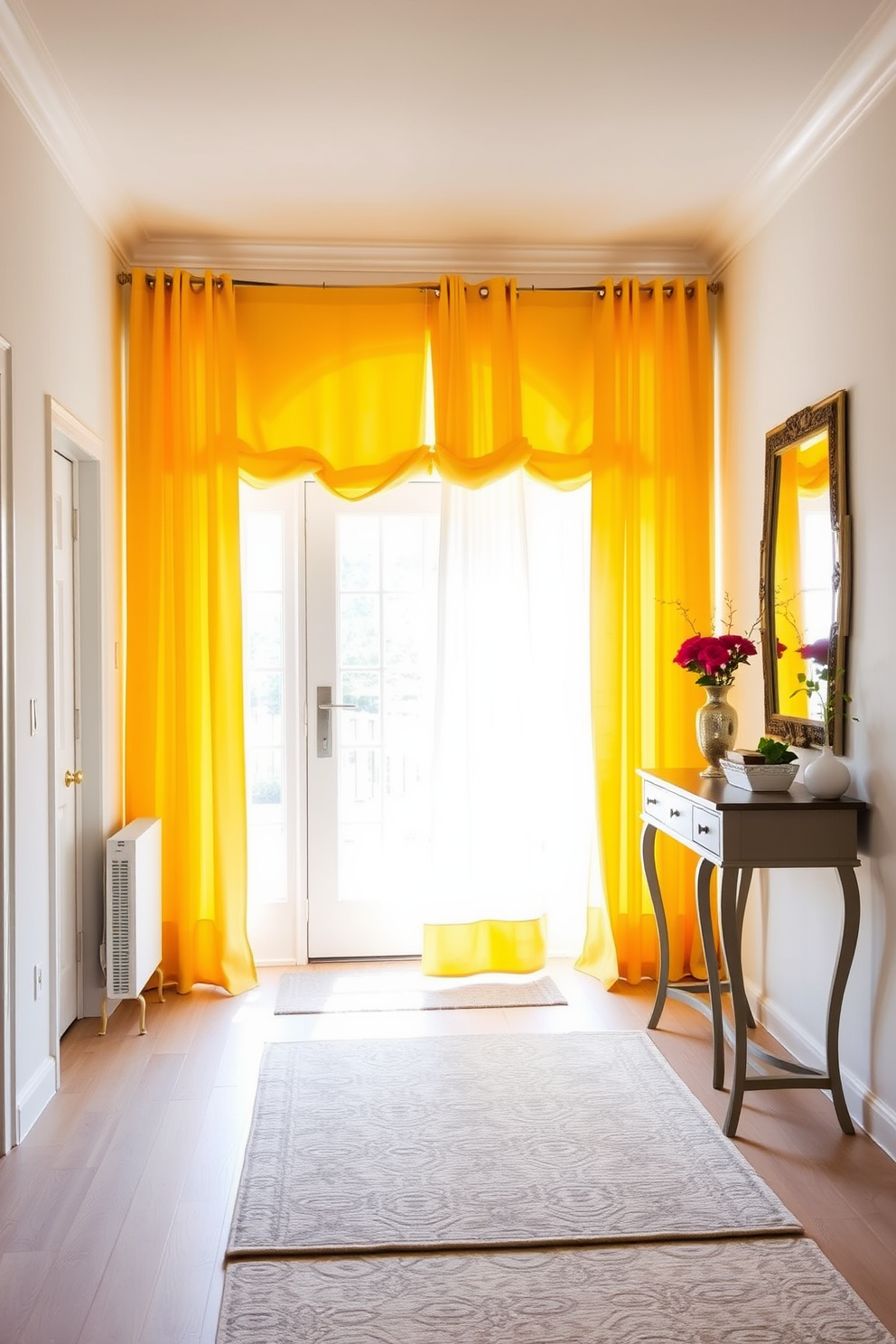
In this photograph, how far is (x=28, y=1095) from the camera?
303 cm

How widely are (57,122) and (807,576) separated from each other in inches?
107

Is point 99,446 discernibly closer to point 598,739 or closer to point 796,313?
point 598,739

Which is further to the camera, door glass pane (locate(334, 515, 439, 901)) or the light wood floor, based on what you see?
door glass pane (locate(334, 515, 439, 901))

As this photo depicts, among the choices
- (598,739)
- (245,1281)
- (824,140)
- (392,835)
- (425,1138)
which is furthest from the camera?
(392,835)

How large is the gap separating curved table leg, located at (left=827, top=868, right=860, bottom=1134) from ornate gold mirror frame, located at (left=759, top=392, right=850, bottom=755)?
45 centimetres

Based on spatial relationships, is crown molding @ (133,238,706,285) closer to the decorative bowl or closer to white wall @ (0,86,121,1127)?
white wall @ (0,86,121,1127)

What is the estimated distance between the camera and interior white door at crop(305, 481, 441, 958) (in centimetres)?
456

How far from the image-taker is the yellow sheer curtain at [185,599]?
4.19m

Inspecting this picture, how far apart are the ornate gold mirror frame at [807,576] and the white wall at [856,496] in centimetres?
5

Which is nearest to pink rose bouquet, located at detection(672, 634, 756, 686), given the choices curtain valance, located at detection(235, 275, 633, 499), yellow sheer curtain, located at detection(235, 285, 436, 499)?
curtain valance, located at detection(235, 275, 633, 499)

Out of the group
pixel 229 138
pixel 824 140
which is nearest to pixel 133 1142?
pixel 229 138

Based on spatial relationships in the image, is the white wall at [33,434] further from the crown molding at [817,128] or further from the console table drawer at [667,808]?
the crown molding at [817,128]

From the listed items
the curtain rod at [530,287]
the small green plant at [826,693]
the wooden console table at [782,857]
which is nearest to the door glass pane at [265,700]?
the curtain rod at [530,287]

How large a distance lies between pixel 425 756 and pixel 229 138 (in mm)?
2475
